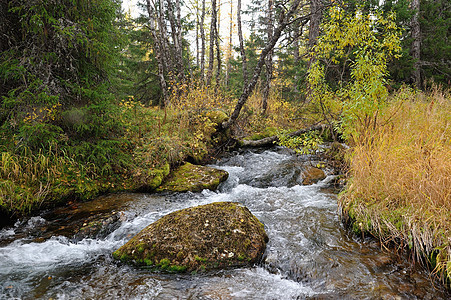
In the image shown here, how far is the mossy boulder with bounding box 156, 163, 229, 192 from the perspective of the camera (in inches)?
215

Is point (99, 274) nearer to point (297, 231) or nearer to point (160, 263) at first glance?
point (160, 263)

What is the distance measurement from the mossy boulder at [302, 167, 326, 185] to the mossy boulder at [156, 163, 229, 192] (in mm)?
2004

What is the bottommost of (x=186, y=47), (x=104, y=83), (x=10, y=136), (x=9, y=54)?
(x=10, y=136)

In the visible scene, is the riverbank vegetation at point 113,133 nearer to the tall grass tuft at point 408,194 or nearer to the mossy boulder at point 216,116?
the tall grass tuft at point 408,194

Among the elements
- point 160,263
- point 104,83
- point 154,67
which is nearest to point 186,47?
point 154,67

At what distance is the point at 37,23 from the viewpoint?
4.31 m

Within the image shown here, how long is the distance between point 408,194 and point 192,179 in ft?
13.6

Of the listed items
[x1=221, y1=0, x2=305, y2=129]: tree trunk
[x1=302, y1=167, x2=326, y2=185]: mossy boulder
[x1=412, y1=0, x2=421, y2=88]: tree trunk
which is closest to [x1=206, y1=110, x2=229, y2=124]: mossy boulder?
[x1=221, y1=0, x2=305, y2=129]: tree trunk

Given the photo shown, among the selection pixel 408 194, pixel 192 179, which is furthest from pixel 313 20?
pixel 408 194

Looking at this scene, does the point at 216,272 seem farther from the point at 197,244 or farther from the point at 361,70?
the point at 361,70

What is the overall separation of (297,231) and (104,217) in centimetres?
320

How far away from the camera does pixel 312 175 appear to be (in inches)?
241

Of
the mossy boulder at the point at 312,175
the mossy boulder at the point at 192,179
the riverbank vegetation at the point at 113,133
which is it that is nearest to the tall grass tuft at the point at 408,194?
the riverbank vegetation at the point at 113,133

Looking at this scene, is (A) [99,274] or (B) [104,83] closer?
(A) [99,274]
